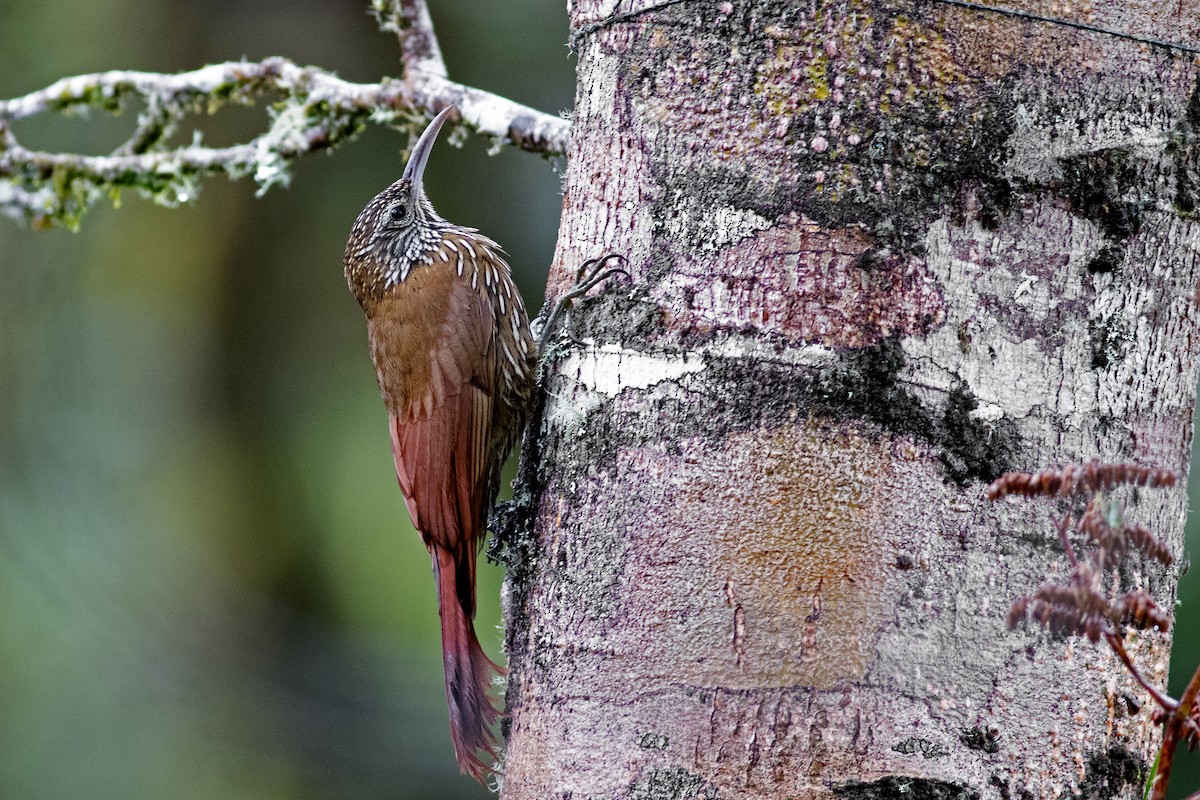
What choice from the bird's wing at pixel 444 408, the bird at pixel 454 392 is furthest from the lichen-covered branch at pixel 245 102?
the bird's wing at pixel 444 408

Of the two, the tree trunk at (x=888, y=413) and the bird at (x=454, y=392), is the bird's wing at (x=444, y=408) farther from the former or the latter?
the tree trunk at (x=888, y=413)

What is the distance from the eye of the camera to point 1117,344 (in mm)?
1727

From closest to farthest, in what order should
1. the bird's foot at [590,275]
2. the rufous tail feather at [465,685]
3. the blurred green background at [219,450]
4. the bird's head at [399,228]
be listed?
the bird's foot at [590,275] < the rufous tail feather at [465,685] < the bird's head at [399,228] < the blurred green background at [219,450]

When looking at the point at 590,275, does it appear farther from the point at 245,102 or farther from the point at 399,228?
the point at 245,102

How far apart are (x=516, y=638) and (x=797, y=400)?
62 centimetres

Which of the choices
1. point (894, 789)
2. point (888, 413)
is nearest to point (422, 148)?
point (888, 413)

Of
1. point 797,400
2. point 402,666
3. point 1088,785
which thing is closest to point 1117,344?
point 797,400

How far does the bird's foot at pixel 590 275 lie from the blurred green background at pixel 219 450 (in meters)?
4.31

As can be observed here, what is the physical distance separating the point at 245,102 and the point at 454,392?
1.25 m

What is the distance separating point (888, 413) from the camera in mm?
1690

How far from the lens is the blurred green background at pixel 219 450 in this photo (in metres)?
6.59

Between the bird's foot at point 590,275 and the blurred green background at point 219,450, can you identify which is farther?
the blurred green background at point 219,450

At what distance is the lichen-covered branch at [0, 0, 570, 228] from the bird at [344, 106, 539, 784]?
0.16 meters

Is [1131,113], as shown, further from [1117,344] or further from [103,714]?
[103,714]
